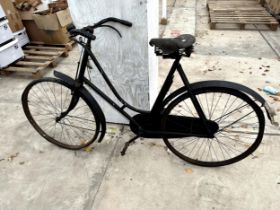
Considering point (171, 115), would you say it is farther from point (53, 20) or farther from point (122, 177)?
point (53, 20)

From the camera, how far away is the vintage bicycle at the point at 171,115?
1.71m

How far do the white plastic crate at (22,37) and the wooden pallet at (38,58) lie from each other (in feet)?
0.22

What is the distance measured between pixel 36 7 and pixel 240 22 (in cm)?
334

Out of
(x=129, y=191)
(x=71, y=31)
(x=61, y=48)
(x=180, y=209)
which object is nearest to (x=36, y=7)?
(x=61, y=48)

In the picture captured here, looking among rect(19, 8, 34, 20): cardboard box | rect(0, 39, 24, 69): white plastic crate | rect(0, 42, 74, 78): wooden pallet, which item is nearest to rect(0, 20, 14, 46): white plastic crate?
rect(0, 39, 24, 69): white plastic crate

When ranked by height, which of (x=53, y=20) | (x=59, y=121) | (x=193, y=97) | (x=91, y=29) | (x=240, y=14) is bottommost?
(x=59, y=121)

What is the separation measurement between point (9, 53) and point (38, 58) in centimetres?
38

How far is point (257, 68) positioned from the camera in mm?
3270

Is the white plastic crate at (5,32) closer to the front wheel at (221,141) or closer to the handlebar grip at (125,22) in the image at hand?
the handlebar grip at (125,22)

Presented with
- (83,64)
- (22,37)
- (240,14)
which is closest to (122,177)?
(83,64)

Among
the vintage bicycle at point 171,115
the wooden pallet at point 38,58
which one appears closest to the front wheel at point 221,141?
the vintage bicycle at point 171,115

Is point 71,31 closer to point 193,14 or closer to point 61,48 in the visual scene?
point 61,48

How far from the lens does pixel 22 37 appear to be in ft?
12.7

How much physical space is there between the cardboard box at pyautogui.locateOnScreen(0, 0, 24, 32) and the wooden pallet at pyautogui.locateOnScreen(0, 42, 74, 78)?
371mm
